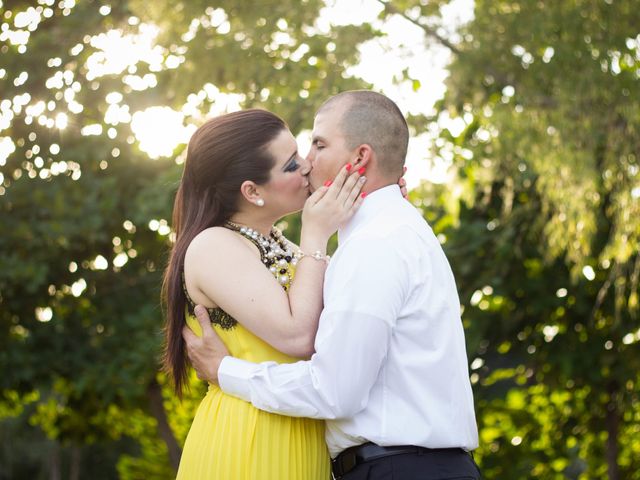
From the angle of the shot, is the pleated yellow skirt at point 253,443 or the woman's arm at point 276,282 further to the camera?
the pleated yellow skirt at point 253,443

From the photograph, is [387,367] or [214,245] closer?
[387,367]

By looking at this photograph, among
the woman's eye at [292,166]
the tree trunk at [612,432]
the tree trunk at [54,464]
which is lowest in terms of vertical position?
the tree trunk at [54,464]

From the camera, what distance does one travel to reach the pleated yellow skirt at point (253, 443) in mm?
3076

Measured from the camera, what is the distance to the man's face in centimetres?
305

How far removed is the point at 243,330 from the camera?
124 inches

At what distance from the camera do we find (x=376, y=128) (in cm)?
302

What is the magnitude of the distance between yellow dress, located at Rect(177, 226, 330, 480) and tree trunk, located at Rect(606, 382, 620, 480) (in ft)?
23.5

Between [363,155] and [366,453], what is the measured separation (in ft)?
3.09

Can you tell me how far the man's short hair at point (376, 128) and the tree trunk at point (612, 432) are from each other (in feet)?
23.9

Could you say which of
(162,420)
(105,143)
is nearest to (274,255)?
(105,143)

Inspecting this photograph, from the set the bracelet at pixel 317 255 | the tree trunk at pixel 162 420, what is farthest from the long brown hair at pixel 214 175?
the tree trunk at pixel 162 420

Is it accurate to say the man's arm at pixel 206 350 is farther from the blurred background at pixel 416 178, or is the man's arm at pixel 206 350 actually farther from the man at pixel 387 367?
the blurred background at pixel 416 178

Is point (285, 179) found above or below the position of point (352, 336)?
below

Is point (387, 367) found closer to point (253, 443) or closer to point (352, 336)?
point (352, 336)
